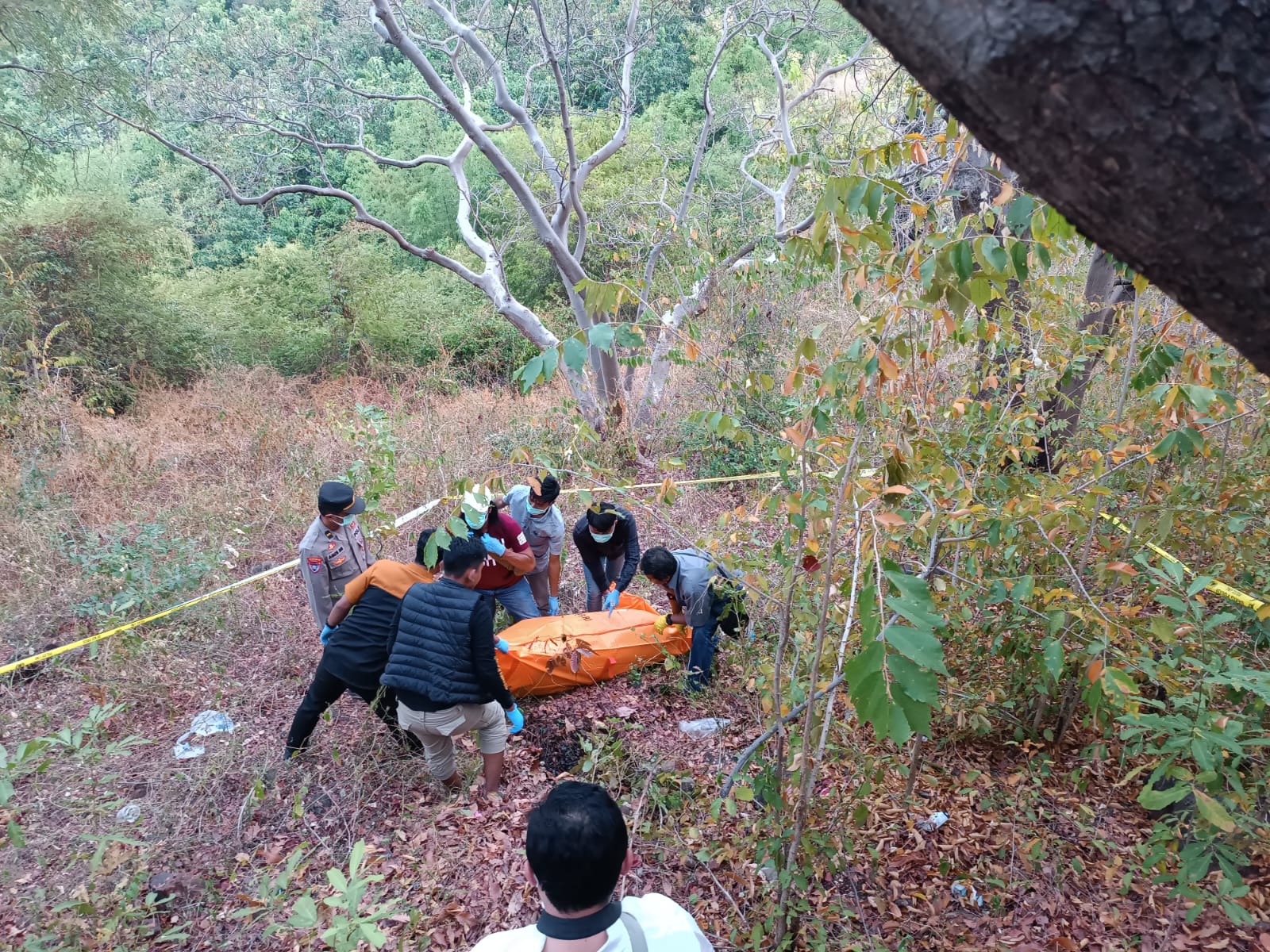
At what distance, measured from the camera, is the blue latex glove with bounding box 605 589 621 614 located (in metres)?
4.45

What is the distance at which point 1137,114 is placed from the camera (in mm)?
662

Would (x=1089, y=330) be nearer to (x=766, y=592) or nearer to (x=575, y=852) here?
(x=766, y=592)

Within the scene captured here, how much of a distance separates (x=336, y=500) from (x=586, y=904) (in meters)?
2.82

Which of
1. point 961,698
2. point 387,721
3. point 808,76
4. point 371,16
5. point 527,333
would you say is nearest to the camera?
point 961,698

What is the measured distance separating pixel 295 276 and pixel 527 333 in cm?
585

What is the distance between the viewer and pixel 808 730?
2.01m

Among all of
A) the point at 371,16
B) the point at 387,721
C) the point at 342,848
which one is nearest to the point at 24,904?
the point at 342,848

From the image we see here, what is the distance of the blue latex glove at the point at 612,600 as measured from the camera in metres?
4.45

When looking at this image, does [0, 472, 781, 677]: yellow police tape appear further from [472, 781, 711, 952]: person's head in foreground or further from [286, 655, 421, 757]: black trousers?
[472, 781, 711, 952]: person's head in foreground

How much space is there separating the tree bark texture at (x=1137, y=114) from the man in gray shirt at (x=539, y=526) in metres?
3.74

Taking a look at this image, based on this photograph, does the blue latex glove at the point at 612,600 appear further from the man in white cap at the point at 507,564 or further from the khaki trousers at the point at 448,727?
the khaki trousers at the point at 448,727

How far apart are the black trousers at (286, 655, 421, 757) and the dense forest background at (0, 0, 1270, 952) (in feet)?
0.36

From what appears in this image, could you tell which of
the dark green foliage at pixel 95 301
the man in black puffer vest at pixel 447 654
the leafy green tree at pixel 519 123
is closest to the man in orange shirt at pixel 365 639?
the man in black puffer vest at pixel 447 654

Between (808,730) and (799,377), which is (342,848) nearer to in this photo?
(808,730)
